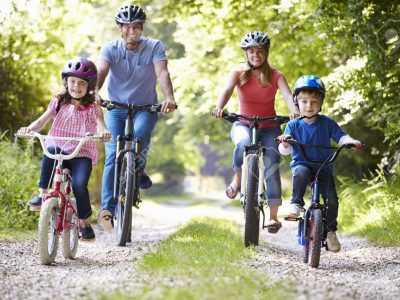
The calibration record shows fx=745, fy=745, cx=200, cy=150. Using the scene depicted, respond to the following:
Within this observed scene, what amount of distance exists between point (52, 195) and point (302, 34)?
24.5ft

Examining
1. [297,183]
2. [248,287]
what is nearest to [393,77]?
[297,183]

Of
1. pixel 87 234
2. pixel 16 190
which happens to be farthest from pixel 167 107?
pixel 16 190

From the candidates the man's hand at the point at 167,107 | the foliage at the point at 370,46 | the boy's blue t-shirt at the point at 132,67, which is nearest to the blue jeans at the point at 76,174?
the man's hand at the point at 167,107

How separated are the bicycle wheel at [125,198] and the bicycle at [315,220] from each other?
1642mm

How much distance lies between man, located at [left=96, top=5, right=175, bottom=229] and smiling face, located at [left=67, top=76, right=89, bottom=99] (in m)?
0.85

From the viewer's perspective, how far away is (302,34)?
500 inches

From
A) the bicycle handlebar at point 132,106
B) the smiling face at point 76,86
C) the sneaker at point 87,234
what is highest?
the smiling face at point 76,86

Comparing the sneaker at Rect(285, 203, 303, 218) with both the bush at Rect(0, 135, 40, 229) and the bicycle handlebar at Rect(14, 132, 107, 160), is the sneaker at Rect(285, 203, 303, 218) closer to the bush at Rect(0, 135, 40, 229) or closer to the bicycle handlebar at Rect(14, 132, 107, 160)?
the bicycle handlebar at Rect(14, 132, 107, 160)

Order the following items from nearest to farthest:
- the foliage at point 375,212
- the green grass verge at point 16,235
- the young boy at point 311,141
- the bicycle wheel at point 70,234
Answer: the bicycle wheel at point 70,234
the young boy at point 311,141
the green grass verge at point 16,235
the foliage at point 375,212

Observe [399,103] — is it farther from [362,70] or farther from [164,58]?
[164,58]

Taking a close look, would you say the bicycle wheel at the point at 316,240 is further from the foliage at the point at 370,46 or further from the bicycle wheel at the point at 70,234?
the foliage at the point at 370,46

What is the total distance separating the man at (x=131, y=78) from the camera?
775 cm

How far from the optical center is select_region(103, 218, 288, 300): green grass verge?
13.6 ft

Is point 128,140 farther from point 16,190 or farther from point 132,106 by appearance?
point 16,190
